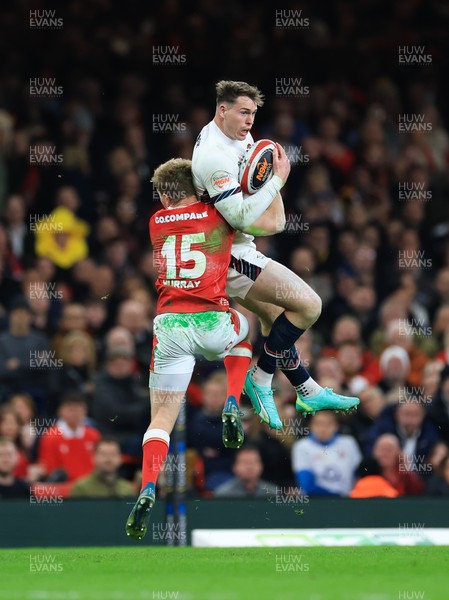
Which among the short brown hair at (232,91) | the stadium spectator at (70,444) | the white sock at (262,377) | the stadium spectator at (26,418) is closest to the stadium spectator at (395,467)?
the white sock at (262,377)

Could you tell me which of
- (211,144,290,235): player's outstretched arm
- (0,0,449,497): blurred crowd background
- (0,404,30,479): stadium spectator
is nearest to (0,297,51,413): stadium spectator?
(0,0,449,497): blurred crowd background

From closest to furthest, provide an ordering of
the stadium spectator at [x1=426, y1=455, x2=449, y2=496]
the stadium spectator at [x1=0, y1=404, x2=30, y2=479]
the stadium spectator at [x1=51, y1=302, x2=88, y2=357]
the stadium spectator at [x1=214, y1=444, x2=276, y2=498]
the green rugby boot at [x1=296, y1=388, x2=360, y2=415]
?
the green rugby boot at [x1=296, y1=388, x2=360, y2=415] < the stadium spectator at [x1=214, y1=444, x2=276, y2=498] < the stadium spectator at [x1=0, y1=404, x2=30, y2=479] < the stadium spectator at [x1=426, y1=455, x2=449, y2=496] < the stadium spectator at [x1=51, y1=302, x2=88, y2=357]

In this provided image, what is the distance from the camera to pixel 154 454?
945cm

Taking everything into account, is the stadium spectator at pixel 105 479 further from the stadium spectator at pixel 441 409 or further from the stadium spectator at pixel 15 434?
the stadium spectator at pixel 441 409

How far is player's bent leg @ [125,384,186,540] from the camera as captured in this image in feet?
29.9

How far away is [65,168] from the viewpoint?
16.0 metres

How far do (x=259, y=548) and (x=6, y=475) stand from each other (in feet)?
7.62

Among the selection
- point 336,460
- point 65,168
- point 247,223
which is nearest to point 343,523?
point 336,460

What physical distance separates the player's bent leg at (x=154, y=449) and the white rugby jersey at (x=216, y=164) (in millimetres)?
1257

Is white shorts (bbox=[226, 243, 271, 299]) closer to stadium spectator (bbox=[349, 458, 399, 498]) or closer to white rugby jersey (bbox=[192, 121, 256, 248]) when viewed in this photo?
white rugby jersey (bbox=[192, 121, 256, 248])

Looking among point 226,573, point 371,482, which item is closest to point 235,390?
point 226,573

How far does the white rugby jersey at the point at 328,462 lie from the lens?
40.2 ft

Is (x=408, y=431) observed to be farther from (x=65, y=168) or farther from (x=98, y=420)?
(x=65, y=168)

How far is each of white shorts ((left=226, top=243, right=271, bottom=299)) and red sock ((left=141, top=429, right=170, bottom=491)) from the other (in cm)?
120
